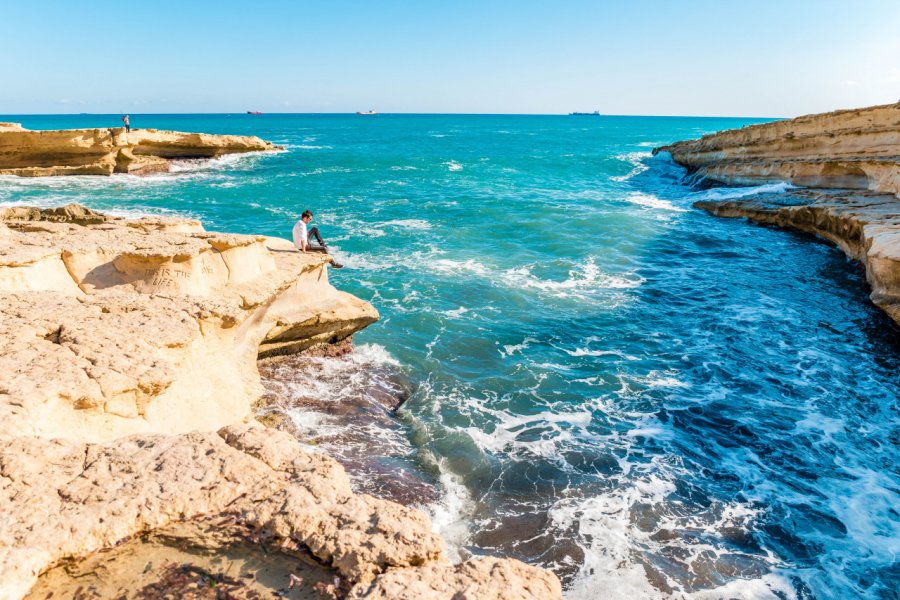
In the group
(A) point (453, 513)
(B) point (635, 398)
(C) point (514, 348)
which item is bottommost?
(A) point (453, 513)

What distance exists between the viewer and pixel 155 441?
18.0 ft

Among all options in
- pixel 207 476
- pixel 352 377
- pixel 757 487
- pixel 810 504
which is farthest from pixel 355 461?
pixel 810 504

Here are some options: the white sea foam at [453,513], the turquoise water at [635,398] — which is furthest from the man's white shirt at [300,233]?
the white sea foam at [453,513]

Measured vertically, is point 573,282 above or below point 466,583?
below

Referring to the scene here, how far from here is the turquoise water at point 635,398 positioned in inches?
306

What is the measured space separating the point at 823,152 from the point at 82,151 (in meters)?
51.1

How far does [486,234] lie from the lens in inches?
1022

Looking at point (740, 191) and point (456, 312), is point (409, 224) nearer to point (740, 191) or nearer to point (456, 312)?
point (456, 312)

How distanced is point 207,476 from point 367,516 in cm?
167

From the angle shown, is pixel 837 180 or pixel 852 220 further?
pixel 837 180

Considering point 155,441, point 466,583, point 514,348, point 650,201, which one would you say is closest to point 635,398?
point 514,348

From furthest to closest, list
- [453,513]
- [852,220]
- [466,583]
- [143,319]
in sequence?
1. [852,220]
2. [453,513]
3. [143,319]
4. [466,583]

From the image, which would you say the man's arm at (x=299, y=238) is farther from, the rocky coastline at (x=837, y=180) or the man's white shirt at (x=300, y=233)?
the rocky coastline at (x=837, y=180)

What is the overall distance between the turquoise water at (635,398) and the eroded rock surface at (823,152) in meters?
5.26
